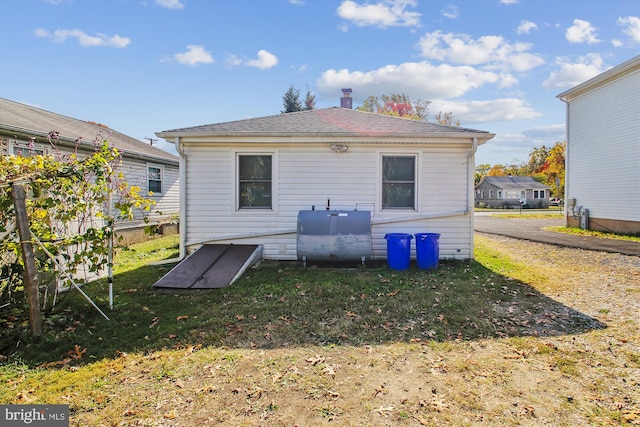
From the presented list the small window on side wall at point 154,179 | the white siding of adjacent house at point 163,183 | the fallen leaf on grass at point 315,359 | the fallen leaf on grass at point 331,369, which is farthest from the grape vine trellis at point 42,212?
the small window on side wall at point 154,179

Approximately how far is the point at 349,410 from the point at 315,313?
6.68 ft

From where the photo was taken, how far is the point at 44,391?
8.80 feet

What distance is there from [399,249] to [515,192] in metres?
47.1

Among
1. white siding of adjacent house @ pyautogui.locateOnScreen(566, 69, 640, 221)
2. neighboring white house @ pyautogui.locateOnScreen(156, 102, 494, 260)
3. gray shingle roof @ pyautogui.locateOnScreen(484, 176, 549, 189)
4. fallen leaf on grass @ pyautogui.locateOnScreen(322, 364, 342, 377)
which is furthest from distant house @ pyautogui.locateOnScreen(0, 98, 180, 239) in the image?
gray shingle roof @ pyautogui.locateOnScreen(484, 176, 549, 189)

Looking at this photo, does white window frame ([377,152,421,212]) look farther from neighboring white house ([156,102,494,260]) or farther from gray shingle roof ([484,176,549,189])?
gray shingle roof ([484,176,549,189])

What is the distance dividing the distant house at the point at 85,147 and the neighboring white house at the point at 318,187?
1.34m

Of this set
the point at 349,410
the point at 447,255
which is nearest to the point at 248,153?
the point at 447,255

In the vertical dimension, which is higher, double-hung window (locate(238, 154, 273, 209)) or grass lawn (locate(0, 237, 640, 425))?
double-hung window (locate(238, 154, 273, 209))

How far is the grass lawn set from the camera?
8.16 ft

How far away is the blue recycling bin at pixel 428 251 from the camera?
268 inches

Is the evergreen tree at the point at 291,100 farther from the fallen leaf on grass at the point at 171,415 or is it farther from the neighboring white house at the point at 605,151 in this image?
the fallen leaf on grass at the point at 171,415

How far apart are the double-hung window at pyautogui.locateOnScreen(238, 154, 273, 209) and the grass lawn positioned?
2.47 metres

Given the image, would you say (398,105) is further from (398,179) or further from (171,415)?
(171,415)

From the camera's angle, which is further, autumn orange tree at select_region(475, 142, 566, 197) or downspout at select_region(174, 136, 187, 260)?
autumn orange tree at select_region(475, 142, 566, 197)
